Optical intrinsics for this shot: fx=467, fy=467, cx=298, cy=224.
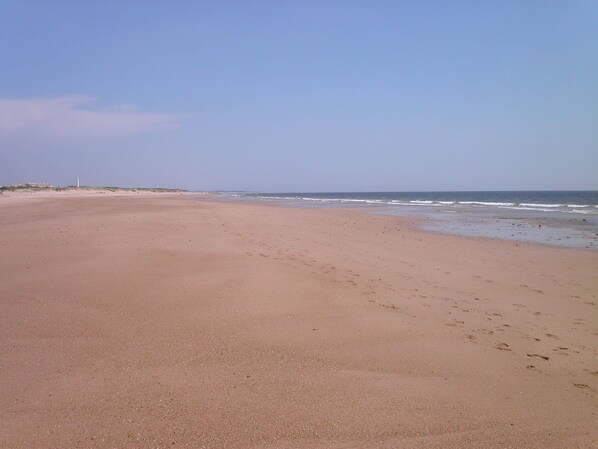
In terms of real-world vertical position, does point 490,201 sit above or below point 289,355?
above

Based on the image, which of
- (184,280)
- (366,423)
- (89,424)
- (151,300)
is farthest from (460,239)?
(89,424)

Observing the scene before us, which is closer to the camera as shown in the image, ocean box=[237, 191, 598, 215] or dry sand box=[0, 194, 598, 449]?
dry sand box=[0, 194, 598, 449]

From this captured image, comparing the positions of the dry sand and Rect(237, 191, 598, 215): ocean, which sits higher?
Rect(237, 191, 598, 215): ocean

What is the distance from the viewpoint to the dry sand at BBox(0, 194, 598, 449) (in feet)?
10.4

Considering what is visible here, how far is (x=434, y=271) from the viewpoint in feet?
29.3

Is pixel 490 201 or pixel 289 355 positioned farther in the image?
pixel 490 201

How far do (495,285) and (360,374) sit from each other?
4776mm

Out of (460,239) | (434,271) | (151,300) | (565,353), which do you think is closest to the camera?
(565,353)

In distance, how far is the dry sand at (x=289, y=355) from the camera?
3.18 m

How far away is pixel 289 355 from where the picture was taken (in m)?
4.39

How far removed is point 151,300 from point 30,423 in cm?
300

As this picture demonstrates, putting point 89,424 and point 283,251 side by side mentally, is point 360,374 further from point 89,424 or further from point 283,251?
point 283,251

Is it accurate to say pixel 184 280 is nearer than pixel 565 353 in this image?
No

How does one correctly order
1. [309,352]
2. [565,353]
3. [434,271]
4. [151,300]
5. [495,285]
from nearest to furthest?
[309,352] → [565,353] → [151,300] → [495,285] → [434,271]
